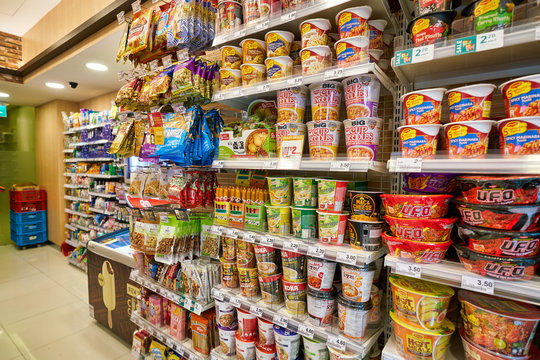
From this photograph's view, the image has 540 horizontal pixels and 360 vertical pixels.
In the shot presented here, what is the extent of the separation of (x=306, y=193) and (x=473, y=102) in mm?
732

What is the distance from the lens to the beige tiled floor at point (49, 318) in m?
2.46

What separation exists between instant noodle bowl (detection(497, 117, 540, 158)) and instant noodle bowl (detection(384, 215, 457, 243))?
11.1 inches

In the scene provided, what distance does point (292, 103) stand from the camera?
1.36 m

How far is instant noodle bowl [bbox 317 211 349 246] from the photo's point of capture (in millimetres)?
1211

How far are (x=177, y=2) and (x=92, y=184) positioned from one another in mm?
4263

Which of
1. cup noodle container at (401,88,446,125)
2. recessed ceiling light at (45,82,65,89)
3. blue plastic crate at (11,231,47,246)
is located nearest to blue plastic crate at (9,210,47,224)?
blue plastic crate at (11,231,47,246)

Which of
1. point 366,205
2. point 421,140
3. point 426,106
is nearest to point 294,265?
point 366,205

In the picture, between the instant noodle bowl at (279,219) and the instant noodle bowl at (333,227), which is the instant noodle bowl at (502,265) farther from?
the instant noodle bowl at (279,219)

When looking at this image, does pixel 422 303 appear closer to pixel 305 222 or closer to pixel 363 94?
pixel 305 222

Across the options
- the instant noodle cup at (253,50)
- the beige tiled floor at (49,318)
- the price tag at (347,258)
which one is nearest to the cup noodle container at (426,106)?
the price tag at (347,258)

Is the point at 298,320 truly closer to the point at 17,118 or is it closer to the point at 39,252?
the point at 39,252

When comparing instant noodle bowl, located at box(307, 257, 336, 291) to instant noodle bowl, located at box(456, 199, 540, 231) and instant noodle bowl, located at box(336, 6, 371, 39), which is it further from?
instant noodle bowl, located at box(336, 6, 371, 39)

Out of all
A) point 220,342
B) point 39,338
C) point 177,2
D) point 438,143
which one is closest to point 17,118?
point 39,338

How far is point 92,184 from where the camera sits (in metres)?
4.88
